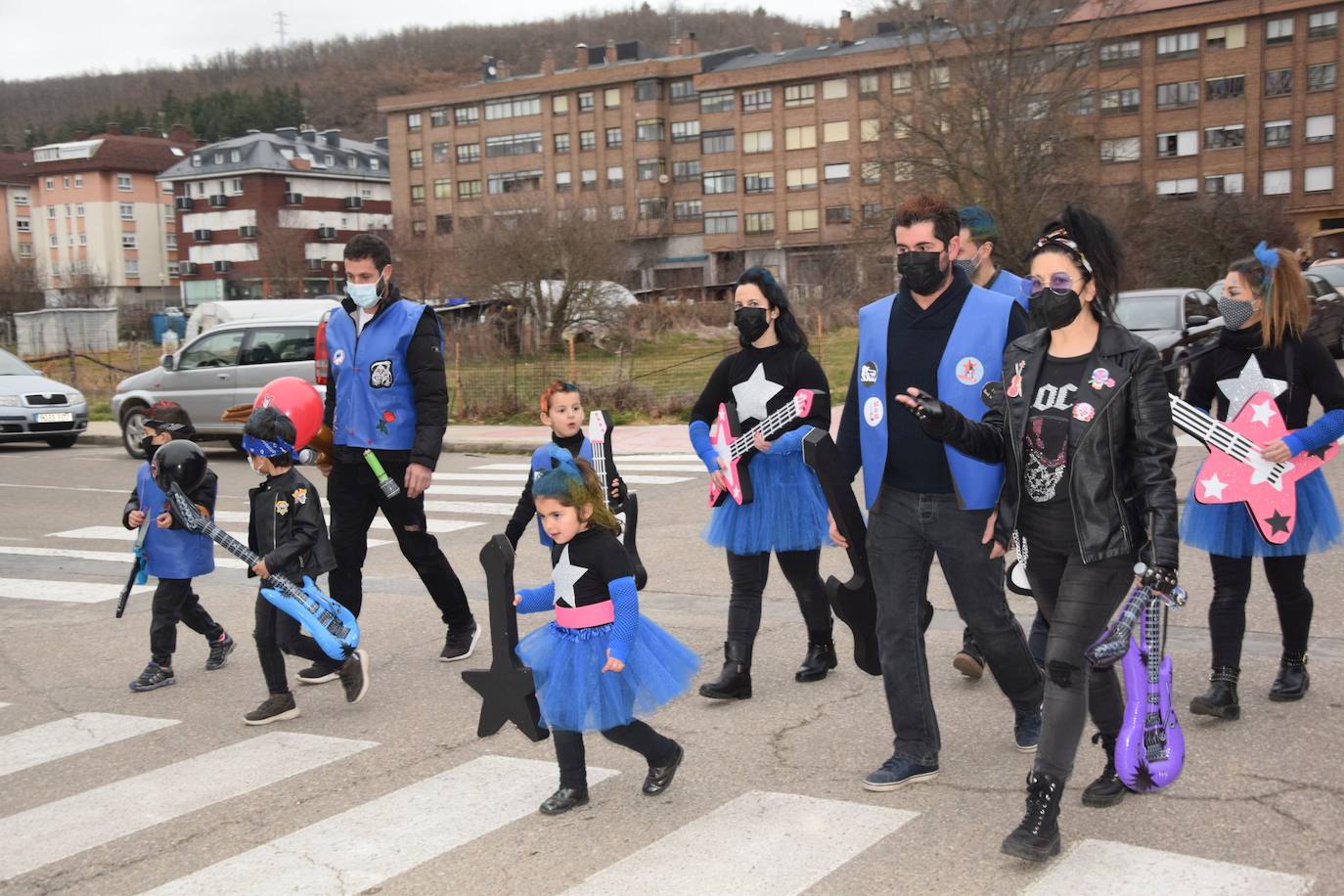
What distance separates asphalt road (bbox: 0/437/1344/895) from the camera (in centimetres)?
423

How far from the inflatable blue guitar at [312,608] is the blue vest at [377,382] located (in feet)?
2.79

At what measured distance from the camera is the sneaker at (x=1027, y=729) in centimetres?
522

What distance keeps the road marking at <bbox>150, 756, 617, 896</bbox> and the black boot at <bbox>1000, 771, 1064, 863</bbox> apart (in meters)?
1.71

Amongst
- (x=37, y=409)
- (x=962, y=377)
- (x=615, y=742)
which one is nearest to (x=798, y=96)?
(x=37, y=409)

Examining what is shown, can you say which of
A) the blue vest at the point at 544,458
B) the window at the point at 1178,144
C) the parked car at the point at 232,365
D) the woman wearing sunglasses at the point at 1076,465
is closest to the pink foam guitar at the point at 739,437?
the blue vest at the point at 544,458

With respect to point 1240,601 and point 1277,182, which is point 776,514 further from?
point 1277,182

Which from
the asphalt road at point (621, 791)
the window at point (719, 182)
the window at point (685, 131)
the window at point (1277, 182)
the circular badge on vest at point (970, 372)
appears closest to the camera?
the asphalt road at point (621, 791)

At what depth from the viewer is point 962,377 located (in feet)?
15.6

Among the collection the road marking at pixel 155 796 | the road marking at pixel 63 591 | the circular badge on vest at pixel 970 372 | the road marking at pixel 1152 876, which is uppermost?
the circular badge on vest at pixel 970 372

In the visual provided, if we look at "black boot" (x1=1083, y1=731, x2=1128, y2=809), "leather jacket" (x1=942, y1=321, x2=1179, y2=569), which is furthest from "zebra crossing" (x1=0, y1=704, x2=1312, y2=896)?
"leather jacket" (x1=942, y1=321, x2=1179, y2=569)

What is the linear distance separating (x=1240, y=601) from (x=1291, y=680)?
460mm

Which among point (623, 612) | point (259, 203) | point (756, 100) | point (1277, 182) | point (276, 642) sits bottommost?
point (276, 642)

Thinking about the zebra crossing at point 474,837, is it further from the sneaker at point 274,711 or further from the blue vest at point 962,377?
the blue vest at point 962,377

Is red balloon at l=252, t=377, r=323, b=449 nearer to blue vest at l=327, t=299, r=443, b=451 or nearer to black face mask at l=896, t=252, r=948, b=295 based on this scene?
blue vest at l=327, t=299, r=443, b=451
